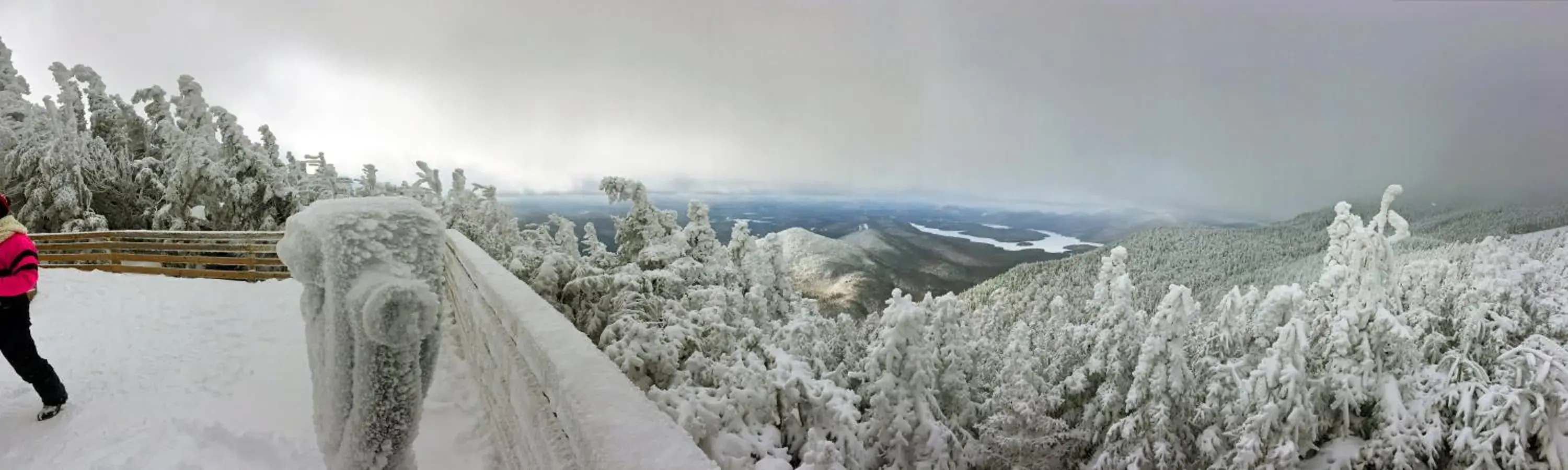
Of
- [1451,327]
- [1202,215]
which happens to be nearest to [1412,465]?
[1451,327]

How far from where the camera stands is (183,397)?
378cm

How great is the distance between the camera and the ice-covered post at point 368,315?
1.44 meters

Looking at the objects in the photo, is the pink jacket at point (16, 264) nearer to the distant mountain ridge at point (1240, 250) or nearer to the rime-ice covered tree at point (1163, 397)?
the rime-ice covered tree at point (1163, 397)

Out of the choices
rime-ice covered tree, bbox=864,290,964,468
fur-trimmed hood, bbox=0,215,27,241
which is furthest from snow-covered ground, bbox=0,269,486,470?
rime-ice covered tree, bbox=864,290,964,468

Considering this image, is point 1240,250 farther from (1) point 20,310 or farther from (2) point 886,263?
(1) point 20,310

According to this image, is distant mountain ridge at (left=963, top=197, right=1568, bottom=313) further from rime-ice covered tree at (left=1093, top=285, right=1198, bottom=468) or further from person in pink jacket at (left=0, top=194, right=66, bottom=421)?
person in pink jacket at (left=0, top=194, right=66, bottom=421)

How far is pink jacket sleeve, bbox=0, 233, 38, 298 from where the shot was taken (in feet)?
10.6

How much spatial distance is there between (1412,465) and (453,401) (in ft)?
58.8

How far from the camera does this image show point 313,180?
16.2 m

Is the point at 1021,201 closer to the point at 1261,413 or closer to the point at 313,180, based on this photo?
the point at 1261,413

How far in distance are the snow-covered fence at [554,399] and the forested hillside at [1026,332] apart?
12.4 ft

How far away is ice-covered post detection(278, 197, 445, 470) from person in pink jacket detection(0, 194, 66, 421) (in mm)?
3307

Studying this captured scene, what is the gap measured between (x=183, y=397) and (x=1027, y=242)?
2647 centimetres

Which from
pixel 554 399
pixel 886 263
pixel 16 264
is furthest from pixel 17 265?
pixel 886 263
